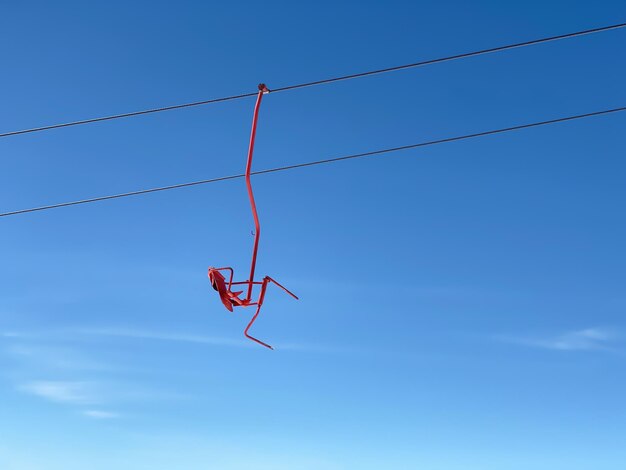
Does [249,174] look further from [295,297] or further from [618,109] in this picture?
[618,109]

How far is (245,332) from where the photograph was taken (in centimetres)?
1113

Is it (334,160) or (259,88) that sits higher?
(334,160)

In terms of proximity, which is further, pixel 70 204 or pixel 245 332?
pixel 70 204

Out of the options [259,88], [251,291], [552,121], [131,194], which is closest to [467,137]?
[552,121]

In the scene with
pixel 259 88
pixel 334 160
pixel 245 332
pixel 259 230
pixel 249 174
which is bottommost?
pixel 245 332

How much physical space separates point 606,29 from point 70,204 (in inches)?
438

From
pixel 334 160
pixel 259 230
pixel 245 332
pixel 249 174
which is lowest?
pixel 245 332

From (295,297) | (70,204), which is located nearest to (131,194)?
(70,204)

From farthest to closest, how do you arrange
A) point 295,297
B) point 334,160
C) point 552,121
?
point 334,160, point 552,121, point 295,297

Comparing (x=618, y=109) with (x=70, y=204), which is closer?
(x=618, y=109)

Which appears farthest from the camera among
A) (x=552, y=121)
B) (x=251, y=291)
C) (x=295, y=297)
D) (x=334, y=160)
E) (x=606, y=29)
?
(x=334, y=160)

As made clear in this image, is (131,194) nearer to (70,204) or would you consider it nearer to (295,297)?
(70,204)

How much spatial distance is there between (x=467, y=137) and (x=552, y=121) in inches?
64.6

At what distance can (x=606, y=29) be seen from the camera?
1241 cm
